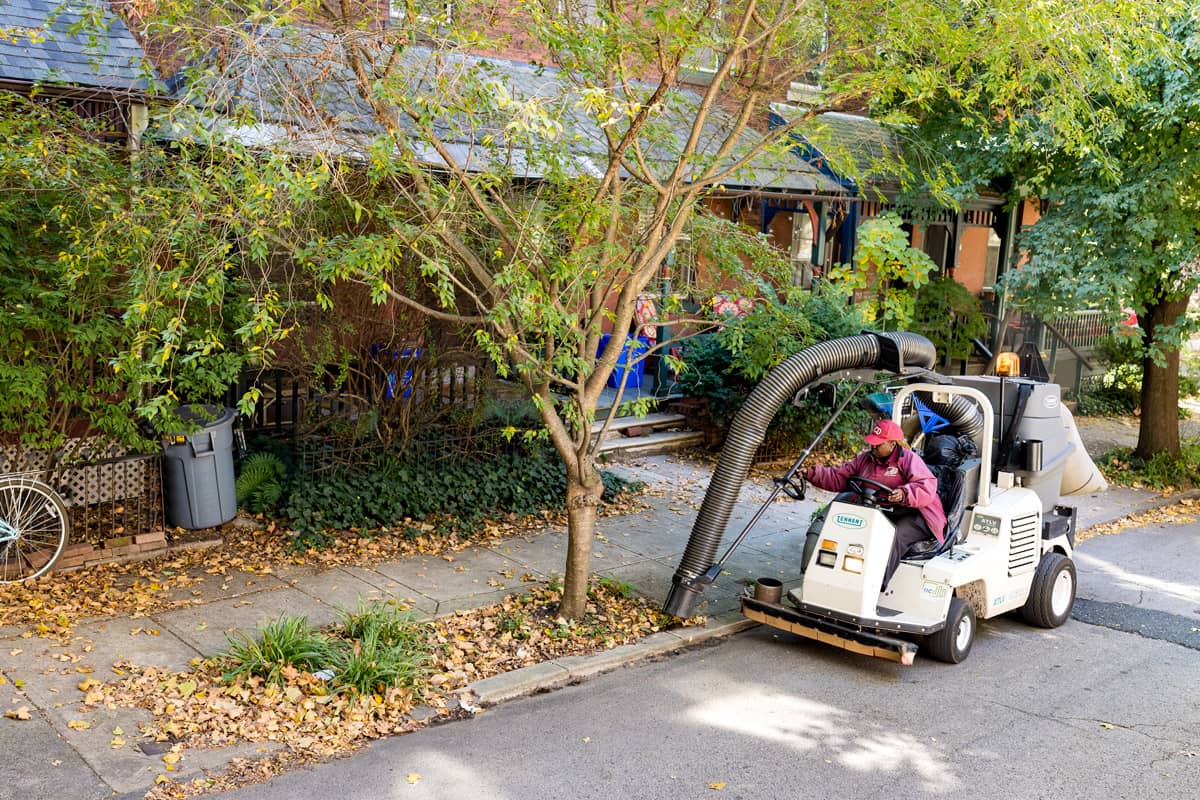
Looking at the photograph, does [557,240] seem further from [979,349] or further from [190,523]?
[979,349]

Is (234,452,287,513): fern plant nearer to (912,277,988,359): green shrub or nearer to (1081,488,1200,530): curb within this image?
(1081,488,1200,530): curb

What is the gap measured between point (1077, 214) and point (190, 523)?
10406mm

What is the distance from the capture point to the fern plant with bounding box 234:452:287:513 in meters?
9.50

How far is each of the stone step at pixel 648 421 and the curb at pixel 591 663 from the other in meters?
5.31

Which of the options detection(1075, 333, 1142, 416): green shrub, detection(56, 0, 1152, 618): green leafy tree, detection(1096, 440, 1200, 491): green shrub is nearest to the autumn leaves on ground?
detection(56, 0, 1152, 618): green leafy tree

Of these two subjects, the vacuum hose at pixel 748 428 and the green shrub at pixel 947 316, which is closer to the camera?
the vacuum hose at pixel 748 428

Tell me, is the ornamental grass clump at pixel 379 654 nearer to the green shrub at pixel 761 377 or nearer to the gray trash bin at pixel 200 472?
the gray trash bin at pixel 200 472

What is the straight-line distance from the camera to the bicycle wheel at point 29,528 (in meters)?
Answer: 7.78

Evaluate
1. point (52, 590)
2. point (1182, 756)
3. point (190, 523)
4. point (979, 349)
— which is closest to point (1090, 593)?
point (1182, 756)

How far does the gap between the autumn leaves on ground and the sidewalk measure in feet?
0.31

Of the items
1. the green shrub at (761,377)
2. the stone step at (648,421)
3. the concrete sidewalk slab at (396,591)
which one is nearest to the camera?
the concrete sidewalk slab at (396,591)

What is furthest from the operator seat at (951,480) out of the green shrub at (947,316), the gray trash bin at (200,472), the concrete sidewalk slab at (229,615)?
the green shrub at (947,316)

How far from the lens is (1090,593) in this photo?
9.45m

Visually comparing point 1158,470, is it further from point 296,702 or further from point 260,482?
point 296,702
